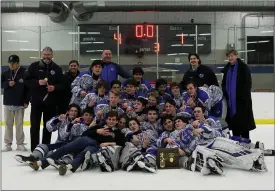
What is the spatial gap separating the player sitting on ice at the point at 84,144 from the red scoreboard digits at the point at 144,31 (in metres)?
5.24

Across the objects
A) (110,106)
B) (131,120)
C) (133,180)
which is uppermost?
(110,106)

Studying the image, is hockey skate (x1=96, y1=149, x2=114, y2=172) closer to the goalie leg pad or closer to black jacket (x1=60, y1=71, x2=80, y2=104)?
the goalie leg pad

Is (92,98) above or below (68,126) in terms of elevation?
above

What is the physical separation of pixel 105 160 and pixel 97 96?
761 mm

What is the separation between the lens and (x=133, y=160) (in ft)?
10.1

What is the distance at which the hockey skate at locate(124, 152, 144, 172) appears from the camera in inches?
120

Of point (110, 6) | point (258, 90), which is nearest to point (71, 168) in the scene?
point (258, 90)

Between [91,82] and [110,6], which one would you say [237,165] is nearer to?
[91,82]

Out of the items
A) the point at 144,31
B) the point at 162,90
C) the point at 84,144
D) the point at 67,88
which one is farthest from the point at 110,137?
the point at 144,31

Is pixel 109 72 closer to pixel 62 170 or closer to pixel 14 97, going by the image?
pixel 14 97

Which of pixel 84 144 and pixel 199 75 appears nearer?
pixel 84 144

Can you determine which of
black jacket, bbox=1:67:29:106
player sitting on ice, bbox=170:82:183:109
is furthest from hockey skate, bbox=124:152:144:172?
black jacket, bbox=1:67:29:106

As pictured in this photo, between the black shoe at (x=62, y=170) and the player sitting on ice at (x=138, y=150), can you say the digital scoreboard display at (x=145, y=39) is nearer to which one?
the player sitting on ice at (x=138, y=150)

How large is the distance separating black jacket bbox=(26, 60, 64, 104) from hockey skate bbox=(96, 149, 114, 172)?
3.71ft
